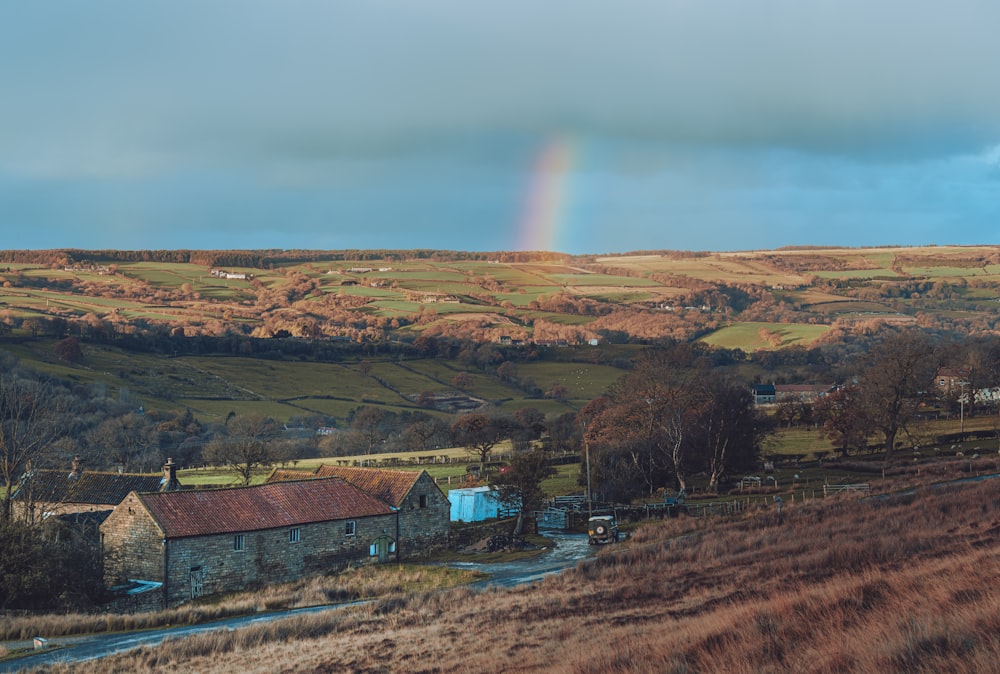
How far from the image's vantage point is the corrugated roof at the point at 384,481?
49.2 m

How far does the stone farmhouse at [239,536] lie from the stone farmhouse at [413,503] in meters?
0.69

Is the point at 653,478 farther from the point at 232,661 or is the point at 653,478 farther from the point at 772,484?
the point at 232,661

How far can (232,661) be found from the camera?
22.8 meters

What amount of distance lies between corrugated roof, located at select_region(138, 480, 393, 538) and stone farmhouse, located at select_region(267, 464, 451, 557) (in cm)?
116

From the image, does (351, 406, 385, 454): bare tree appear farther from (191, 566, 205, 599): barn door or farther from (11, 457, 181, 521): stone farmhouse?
(191, 566, 205, 599): barn door

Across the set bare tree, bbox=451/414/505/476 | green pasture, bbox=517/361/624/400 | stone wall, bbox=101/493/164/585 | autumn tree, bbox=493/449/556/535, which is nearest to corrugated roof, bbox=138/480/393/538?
stone wall, bbox=101/493/164/585

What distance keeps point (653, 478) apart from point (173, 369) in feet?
366

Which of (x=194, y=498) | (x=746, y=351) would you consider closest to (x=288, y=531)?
(x=194, y=498)

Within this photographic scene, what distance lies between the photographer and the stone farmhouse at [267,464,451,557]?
159ft

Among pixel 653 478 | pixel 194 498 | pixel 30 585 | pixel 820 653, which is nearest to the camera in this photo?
pixel 820 653

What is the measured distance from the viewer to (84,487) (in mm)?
53531

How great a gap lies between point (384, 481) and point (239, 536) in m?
10.7

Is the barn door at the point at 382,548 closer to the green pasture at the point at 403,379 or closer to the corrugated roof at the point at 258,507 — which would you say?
the corrugated roof at the point at 258,507

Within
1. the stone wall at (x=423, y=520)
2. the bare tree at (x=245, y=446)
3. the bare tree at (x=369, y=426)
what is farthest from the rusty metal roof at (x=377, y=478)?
the bare tree at (x=369, y=426)
